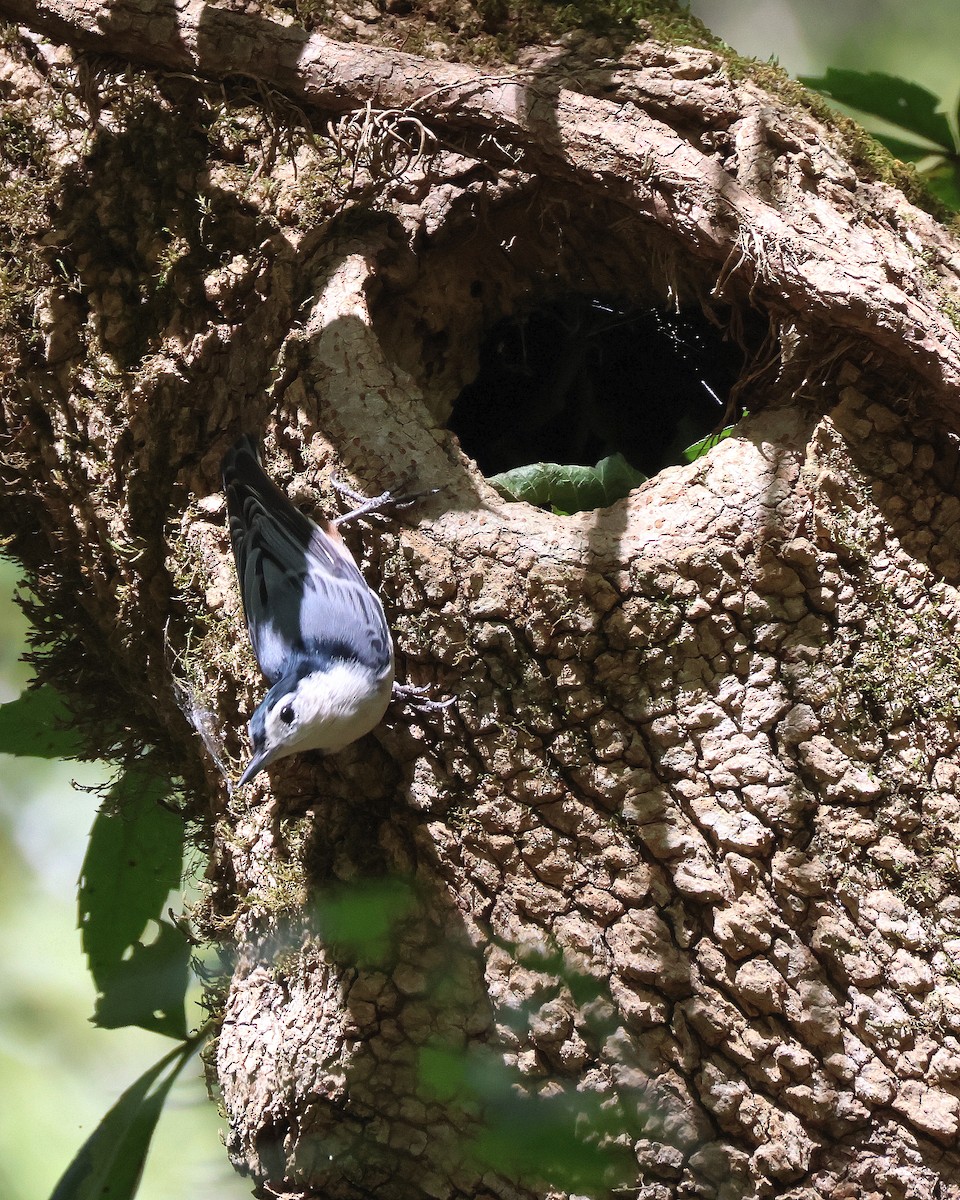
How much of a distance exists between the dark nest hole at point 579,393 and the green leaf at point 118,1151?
204cm

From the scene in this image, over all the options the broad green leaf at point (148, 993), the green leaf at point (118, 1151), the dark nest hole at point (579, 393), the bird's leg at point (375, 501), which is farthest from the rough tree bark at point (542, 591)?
the green leaf at point (118, 1151)

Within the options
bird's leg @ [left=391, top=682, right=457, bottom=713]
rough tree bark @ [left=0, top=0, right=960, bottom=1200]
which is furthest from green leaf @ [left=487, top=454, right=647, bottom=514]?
bird's leg @ [left=391, top=682, right=457, bottom=713]

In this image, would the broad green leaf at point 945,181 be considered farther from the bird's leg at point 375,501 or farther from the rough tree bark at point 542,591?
the bird's leg at point 375,501

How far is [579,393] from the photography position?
3215 millimetres

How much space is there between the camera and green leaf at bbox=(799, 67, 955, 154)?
284 cm

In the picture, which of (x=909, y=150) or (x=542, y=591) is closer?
(x=542, y=591)

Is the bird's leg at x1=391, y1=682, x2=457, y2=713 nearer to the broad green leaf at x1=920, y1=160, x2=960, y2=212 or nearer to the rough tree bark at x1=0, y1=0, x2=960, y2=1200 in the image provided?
the rough tree bark at x1=0, y1=0, x2=960, y2=1200

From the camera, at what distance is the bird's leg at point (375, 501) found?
2268mm

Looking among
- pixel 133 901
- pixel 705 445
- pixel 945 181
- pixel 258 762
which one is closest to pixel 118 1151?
pixel 133 901

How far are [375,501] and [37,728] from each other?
1.69 meters

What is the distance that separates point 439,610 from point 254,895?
2.45ft

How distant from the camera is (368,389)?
7.86ft

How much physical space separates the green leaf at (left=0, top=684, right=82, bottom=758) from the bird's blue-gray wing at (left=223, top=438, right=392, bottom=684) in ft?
4.11

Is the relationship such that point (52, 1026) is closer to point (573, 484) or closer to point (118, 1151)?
point (118, 1151)
